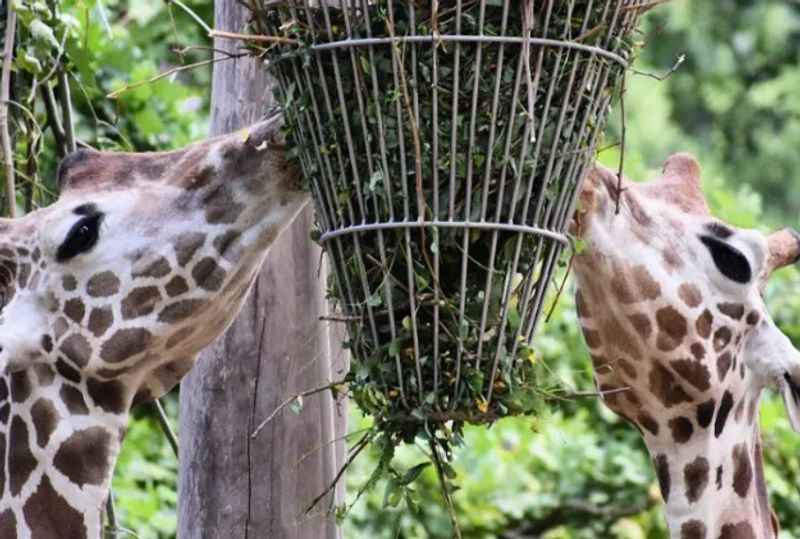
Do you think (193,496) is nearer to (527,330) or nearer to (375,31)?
(527,330)

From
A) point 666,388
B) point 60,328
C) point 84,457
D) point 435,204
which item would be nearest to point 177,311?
point 60,328

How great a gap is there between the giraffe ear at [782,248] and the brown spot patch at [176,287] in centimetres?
152

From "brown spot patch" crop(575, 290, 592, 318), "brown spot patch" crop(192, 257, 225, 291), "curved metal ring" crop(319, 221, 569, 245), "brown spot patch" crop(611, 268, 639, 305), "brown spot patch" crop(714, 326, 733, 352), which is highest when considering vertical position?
"brown spot patch" crop(575, 290, 592, 318)

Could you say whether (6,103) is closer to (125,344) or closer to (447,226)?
(125,344)

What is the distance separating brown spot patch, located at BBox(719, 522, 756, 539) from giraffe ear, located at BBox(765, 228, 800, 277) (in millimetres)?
630

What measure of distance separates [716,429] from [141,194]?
4.89 feet

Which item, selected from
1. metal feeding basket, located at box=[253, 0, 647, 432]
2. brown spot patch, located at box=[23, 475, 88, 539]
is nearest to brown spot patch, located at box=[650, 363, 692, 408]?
metal feeding basket, located at box=[253, 0, 647, 432]

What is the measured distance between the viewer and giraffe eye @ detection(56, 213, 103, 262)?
3752 millimetres

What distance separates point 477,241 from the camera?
3.31 m

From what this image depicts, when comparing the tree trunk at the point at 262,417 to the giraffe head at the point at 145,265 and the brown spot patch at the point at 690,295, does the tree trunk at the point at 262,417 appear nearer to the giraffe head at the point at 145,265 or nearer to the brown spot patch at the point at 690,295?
the giraffe head at the point at 145,265

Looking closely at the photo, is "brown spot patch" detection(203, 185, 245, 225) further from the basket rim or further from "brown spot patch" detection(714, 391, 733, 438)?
"brown spot patch" detection(714, 391, 733, 438)

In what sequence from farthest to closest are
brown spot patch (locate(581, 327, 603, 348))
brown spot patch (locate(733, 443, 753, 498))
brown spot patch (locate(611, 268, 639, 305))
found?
brown spot patch (locate(733, 443, 753, 498)) → brown spot patch (locate(581, 327, 603, 348)) → brown spot patch (locate(611, 268, 639, 305))

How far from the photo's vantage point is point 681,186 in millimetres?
4410

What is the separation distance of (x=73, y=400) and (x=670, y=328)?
1.38 metres
